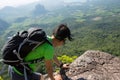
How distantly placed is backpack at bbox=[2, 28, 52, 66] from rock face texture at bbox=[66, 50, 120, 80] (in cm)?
204

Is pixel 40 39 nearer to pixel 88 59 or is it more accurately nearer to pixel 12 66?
pixel 12 66

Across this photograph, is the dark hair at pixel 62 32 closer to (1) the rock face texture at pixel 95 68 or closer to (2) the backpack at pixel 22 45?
(2) the backpack at pixel 22 45

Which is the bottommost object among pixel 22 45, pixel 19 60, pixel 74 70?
pixel 74 70

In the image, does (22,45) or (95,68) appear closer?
(22,45)

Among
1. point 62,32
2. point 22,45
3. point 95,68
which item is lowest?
point 95,68

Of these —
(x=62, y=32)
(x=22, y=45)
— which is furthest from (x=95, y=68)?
(x=22, y=45)

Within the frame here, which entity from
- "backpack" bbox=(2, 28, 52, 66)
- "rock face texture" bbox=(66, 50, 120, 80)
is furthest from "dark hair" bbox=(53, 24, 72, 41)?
"rock face texture" bbox=(66, 50, 120, 80)

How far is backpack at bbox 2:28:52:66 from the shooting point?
5.07 meters

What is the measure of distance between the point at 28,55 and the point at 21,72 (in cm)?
56

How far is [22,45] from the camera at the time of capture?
5.07 metres

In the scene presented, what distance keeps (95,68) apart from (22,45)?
2979mm

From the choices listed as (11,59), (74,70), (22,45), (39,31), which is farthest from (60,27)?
(74,70)

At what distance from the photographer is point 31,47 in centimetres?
509

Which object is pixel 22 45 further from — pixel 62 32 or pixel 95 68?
pixel 95 68
